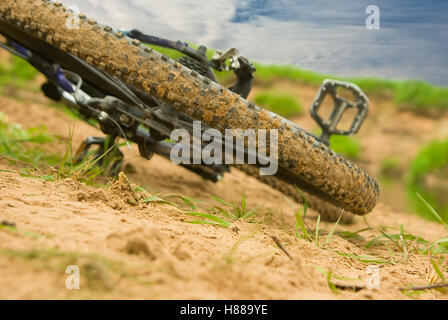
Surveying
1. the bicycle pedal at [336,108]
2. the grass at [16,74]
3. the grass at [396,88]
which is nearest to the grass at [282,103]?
the grass at [396,88]

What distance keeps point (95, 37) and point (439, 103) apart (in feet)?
27.7

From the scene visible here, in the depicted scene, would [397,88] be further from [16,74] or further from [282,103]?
[16,74]

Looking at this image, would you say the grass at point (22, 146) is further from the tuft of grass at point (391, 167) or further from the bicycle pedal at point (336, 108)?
the tuft of grass at point (391, 167)

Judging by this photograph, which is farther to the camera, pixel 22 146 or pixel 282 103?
pixel 282 103

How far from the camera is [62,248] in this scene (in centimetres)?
69

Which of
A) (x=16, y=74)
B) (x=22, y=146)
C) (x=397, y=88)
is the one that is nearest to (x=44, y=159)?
(x=22, y=146)

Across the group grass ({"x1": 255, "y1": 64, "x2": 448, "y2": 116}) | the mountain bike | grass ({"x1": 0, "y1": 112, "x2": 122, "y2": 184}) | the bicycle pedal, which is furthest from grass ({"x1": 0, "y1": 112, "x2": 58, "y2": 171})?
grass ({"x1": 255, "y1": 64, "x2": 448, "y2": 116})

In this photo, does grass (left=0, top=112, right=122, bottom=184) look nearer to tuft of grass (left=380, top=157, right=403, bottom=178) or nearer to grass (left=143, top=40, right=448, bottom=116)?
grass (left=143, top=40, right=448, bottom=116)

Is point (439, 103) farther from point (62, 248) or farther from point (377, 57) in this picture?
point (62, 248)

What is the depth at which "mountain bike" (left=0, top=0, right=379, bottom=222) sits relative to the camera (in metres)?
1.20

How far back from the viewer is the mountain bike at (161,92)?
3.93ft

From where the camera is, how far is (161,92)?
1192 mm

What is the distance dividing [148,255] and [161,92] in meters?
0.61
